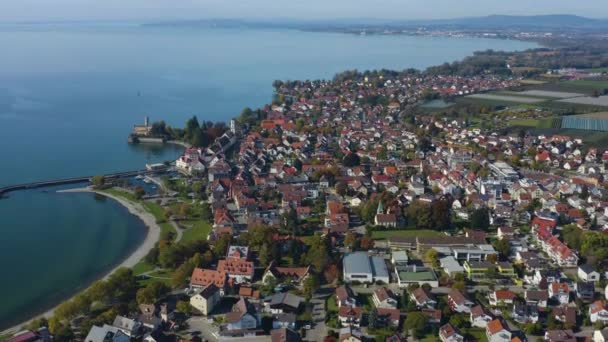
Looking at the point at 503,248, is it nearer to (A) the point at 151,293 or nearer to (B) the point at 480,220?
(B) the point at 480,220

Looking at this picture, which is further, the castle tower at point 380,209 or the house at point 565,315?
the castle tower at point 380,209

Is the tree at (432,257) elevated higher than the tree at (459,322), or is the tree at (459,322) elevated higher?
the tree at (432,257)

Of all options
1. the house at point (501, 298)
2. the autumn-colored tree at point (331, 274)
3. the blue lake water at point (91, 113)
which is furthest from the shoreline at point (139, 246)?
the house at point (501, 298)

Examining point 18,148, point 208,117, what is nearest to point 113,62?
point 208,117

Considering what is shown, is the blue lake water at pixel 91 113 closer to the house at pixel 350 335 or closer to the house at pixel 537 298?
the house at pixel 350 335

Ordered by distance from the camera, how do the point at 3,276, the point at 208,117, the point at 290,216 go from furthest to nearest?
the point at 208,117
the point at 290,216
the point at 3,276

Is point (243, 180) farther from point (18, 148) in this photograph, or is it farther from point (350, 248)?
point (18, 148)
